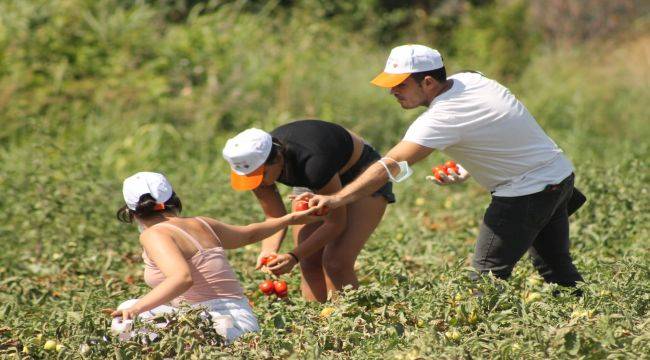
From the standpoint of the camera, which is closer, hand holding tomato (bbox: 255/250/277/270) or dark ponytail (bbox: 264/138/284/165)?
dark ponytail (bbox: 264/138/284/165)

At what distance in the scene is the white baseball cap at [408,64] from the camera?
4695mm

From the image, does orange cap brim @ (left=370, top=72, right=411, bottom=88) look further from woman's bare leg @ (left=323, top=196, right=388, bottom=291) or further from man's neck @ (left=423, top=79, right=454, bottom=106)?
woman's bare leg @ (left=323, top=196, right=388, bottom=291)

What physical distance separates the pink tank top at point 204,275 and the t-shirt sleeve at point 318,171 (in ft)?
1.83

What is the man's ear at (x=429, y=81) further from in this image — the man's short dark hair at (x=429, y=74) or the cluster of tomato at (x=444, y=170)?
the cluster of tomato at (x=444, y=170)

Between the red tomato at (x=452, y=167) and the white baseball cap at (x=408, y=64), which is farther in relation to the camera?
the red tomato at (x=452, y=167)

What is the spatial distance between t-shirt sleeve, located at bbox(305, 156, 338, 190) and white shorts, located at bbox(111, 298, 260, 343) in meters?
0.66

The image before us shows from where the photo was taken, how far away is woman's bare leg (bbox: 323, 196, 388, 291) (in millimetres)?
5289

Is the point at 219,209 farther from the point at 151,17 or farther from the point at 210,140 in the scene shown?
the point at 151,17

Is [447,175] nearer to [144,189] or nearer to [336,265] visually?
[336,265]

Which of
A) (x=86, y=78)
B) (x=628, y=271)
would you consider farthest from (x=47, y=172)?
(x=628, y=271)

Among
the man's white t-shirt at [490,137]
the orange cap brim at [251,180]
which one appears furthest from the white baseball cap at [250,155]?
the man's white t-shirt at [490,137]

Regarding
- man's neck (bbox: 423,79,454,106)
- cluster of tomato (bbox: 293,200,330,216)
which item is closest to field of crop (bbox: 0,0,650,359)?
cluster of tomato (bbox: 293,200,330,216)

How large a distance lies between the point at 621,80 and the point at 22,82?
23.4ft

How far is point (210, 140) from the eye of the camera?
32.9 ft
